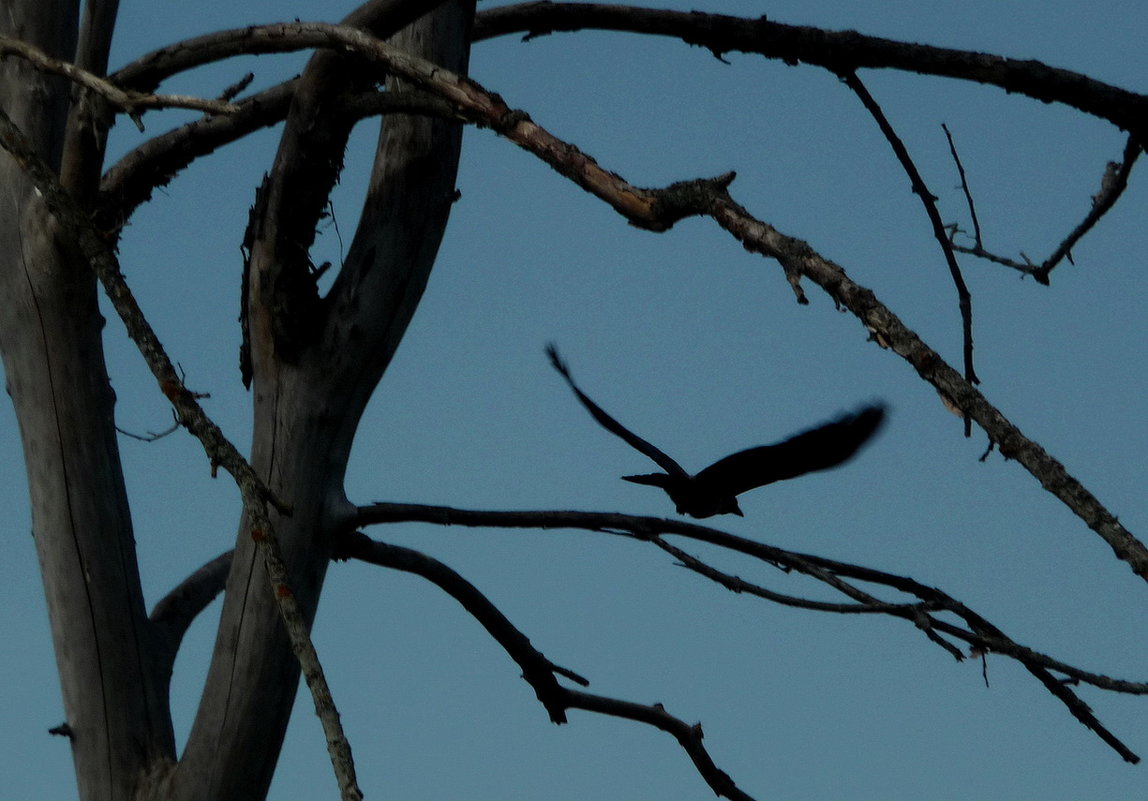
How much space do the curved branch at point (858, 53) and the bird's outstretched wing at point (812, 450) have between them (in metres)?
0.74

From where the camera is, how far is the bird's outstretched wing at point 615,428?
112 inches

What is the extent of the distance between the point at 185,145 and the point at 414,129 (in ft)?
2.12

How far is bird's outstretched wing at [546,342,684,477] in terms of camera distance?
2852 millimetres

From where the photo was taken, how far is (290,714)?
9.09 feet

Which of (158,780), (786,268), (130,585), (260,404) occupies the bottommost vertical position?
(158,780)

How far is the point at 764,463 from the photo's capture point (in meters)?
2.60

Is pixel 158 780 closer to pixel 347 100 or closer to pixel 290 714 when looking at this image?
pixel 290 714

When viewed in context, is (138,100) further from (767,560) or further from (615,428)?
(767,560)

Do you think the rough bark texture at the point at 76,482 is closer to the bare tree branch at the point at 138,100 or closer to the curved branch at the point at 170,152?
the curved branch at the point at 170,152

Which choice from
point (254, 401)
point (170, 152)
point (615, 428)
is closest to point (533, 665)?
point (615, 428)

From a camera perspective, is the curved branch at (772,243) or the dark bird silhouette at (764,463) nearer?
the curved branch at (772,243)

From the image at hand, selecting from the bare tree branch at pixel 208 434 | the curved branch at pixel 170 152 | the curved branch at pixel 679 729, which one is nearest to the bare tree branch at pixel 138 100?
the bare tree branch at pixel 208 434

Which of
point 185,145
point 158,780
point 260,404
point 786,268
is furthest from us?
point 185,145

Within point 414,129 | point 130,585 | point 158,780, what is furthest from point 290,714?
point 414,129
